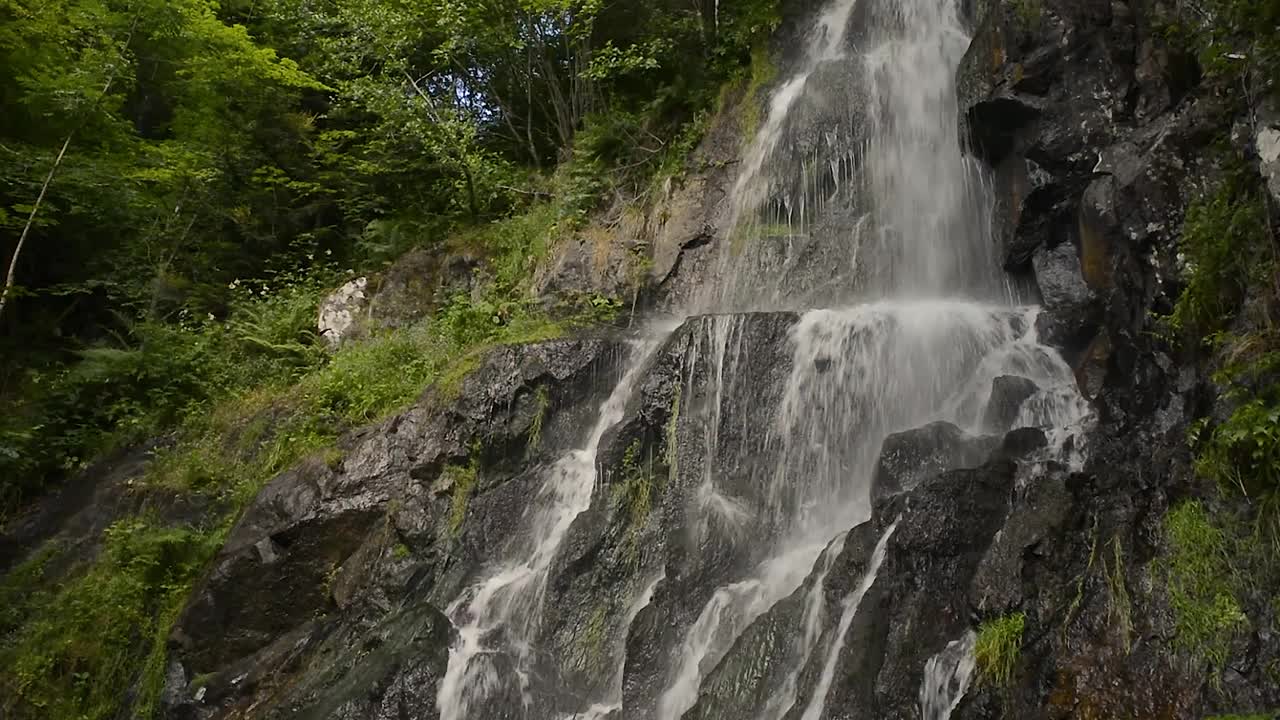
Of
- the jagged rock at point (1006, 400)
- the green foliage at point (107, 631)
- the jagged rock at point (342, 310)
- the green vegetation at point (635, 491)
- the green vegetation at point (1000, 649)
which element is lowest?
the green foliage at point (107, 631)

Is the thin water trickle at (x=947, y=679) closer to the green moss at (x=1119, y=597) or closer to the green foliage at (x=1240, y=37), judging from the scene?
the green moss at (x=1119, y=597)

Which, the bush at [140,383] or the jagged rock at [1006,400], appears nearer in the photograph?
the jagged rock at [1006,400]

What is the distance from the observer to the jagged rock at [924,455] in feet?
23.1

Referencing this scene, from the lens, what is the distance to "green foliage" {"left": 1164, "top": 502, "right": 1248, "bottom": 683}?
15.7ft

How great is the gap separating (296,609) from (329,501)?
1.16 metres

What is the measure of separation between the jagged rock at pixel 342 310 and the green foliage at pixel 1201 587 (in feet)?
36.8

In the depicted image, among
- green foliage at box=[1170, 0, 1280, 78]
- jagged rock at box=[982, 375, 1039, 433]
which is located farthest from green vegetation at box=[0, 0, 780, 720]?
green foliage at box=[1170, 0, 1280, 78]

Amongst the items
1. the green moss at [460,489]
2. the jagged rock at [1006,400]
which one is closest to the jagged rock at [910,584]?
the jagged rock at [1006,400]

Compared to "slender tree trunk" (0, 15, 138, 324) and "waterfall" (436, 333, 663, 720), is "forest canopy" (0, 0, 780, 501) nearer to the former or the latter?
"slender tree trunk" (0, 15, 138, 324)

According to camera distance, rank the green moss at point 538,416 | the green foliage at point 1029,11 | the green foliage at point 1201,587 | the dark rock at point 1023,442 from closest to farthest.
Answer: the green foliage at point 1201,587 → the dark rock at point 1023,442 → the green foliage at point 1029,11 → the green moss at point 538,416

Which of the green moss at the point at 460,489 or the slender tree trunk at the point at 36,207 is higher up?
the slender tree trunk at the point at 36,207

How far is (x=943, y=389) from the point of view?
330 inches

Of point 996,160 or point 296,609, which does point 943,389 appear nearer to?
point 996,160

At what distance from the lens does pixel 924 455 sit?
712cm
